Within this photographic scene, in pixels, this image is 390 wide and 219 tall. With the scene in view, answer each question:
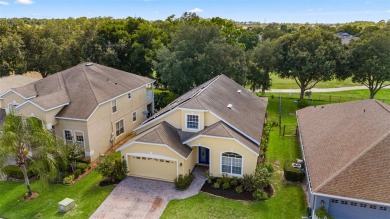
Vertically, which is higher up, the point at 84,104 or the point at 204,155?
the point at 84,104

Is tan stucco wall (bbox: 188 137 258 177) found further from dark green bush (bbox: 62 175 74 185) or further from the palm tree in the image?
the palm tree

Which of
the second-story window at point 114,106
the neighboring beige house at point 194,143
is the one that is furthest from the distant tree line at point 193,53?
the neighboring beige house at point 194,143

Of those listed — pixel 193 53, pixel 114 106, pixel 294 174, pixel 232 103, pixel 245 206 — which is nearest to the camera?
pixel 245 206

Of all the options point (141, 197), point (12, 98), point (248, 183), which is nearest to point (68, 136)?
point (12, 98)

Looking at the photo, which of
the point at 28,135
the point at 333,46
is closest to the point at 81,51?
the point at 28,135

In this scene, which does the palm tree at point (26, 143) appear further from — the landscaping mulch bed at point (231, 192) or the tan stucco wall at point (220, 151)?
the landscaping mulch bed at point (231, 192)

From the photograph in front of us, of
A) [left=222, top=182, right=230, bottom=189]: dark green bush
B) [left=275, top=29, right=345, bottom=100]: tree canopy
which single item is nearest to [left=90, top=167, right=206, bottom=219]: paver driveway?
[left=222, top=182, right=230, bottom=189]: dark green bush

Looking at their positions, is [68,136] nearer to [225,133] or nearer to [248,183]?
[225,133]
